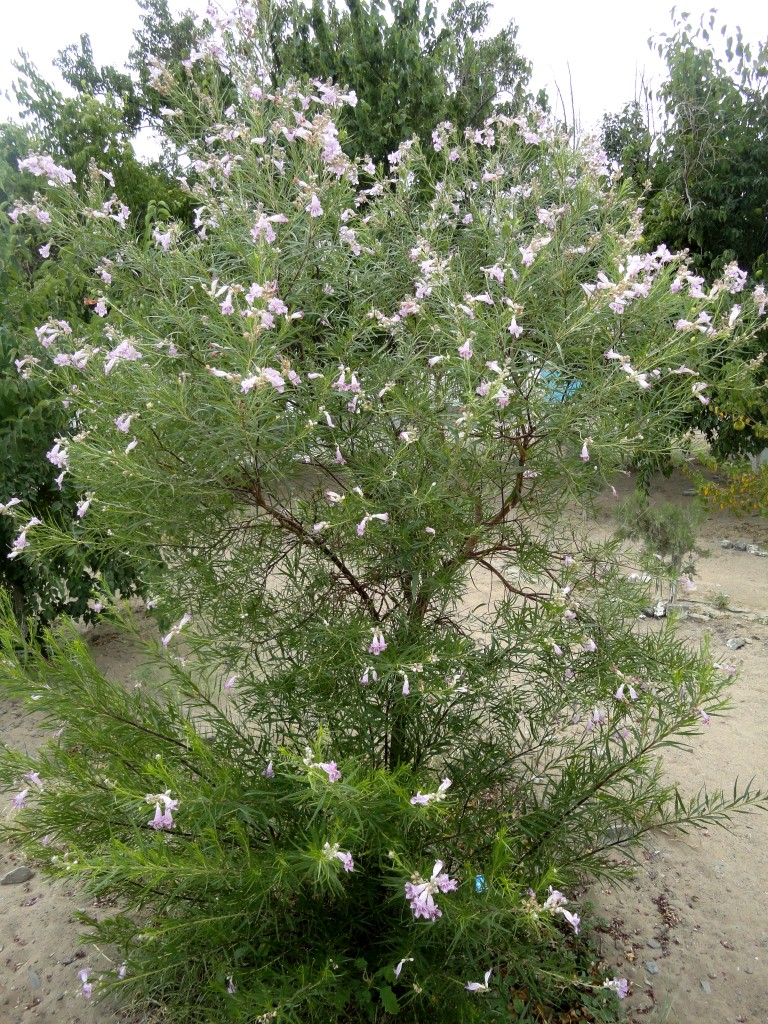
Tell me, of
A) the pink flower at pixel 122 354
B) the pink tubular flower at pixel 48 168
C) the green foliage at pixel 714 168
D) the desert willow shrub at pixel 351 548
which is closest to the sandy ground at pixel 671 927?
the desert willow shrub at pixel 351 548

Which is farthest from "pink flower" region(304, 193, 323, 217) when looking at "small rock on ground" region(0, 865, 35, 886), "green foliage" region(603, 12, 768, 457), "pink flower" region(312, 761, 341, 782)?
"green foliage" region(603, 12, 768, 457)

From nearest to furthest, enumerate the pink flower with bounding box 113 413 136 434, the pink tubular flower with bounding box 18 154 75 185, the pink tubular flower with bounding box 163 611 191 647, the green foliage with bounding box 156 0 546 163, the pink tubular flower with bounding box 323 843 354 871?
the pink tubular flower with bounding box 323 843 354 871, the pink flower with bounding box 113 413 136 434, the pink tubular flower with bounding box 163 611 191 647, the pink tubular flower with bounding box 18 154 75 185, the green foliage with bounding box 156 0 546 163

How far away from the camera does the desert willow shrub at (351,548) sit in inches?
75.7

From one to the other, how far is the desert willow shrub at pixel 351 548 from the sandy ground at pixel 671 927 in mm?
348

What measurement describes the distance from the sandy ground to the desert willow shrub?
35 centimetres

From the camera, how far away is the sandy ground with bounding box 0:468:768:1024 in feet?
8.68

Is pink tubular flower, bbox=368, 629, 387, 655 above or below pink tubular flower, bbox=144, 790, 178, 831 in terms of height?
above

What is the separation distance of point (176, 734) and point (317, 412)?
104 cm

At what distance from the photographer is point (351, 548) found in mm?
2344

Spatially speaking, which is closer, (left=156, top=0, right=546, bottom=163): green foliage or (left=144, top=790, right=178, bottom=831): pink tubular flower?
(left=144, top=790, right=178, bottom=831): pink tubular flower

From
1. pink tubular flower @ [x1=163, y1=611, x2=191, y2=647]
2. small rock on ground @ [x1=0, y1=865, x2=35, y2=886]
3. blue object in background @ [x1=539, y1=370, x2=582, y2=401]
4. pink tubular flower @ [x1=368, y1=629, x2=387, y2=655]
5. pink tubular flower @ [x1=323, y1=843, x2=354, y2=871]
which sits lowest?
small rock on ground @ [x1=0, y1=865, x2=35, y2=886]

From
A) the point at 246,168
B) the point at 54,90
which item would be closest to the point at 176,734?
the point at 246,168

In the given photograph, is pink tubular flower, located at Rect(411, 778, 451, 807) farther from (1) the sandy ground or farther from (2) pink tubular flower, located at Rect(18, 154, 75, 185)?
(2) pink tubular flower, located at Rect(18, 154, 75, 185)

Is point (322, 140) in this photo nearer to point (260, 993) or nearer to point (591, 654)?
point (591, 654)
